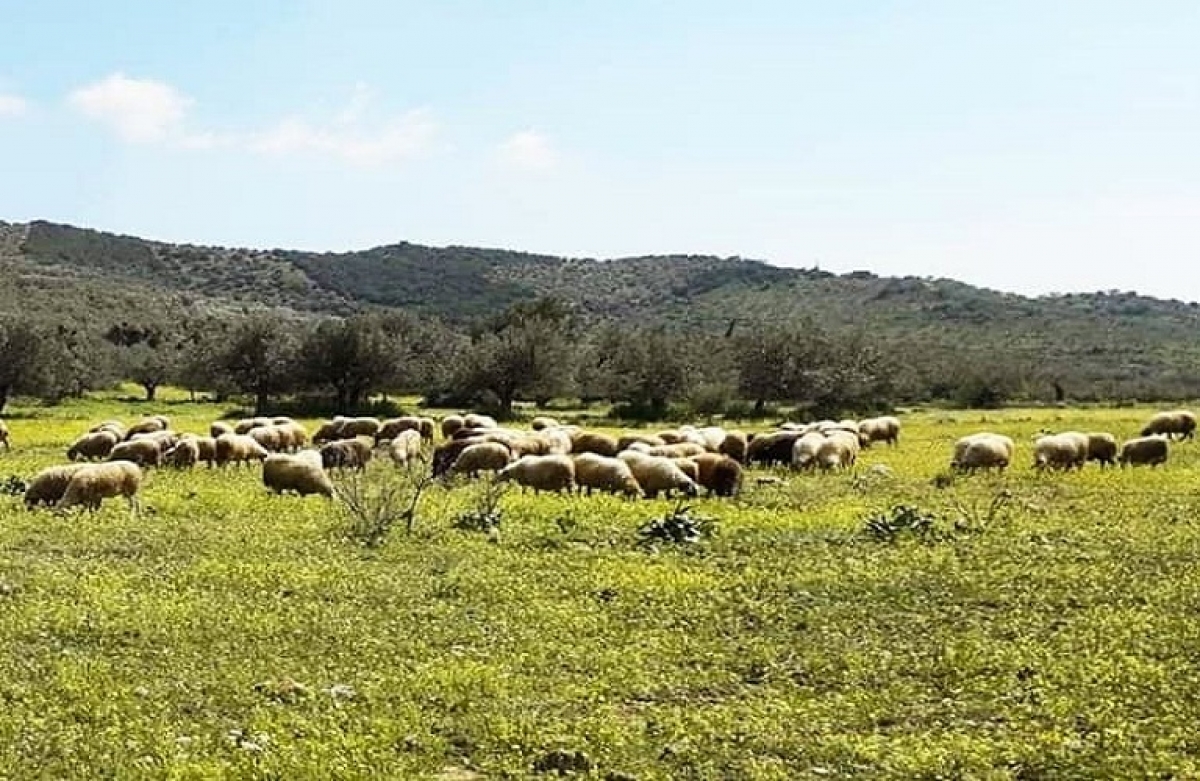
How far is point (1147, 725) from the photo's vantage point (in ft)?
32.7

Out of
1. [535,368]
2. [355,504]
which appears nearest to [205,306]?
[535,368]

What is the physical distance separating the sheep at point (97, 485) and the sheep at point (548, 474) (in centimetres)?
744

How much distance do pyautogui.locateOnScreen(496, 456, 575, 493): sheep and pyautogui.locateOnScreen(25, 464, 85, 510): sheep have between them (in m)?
8.50

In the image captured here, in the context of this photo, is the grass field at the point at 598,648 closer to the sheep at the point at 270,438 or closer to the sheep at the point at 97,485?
the sheep at the point at 97,485

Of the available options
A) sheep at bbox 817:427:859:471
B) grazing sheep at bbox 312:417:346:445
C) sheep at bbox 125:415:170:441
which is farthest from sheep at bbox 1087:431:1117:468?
sheep at bbox 125:415:170:441

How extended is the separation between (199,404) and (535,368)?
20661 millimetres

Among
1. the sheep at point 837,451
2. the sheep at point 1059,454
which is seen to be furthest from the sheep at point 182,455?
the sheep at point 1059,454

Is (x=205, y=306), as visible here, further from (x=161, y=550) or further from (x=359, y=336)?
(x=161, y=550)

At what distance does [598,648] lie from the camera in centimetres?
1262

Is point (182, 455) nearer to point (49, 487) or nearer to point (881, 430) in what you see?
point (49, 487)

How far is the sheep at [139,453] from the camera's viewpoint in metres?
32.8

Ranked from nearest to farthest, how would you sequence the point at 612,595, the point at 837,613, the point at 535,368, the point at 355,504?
the point at 837,613
the point at 612,595
the point at 355,504
the point at 535,368

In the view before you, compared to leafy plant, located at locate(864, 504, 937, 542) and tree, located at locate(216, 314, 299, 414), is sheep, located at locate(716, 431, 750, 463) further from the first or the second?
tree, located at locate(216, 314, 299, 414)

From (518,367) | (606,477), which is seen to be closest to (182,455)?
(606,477)
